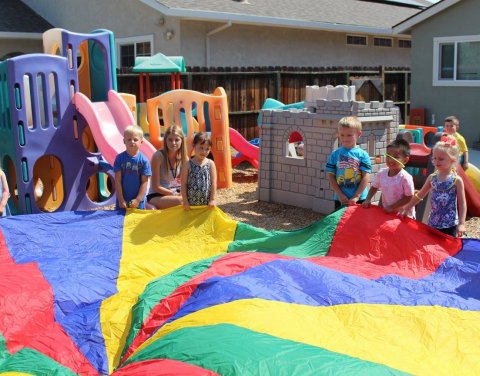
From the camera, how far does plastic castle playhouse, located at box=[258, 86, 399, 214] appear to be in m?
8.84

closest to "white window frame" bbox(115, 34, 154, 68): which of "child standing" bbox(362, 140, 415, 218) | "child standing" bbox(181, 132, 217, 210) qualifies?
"child standing" bbox(181, 132, 217, 210)

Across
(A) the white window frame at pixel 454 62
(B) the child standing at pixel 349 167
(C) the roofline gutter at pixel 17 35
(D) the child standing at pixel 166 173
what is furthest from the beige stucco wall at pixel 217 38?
(B) the child standing at pixel 349 167

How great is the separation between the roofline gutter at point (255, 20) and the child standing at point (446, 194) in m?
11.3

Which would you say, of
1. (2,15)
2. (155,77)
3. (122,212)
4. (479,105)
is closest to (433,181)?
(122,212)

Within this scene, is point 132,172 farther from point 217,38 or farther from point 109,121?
point 217,38

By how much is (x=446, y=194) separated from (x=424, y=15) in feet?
40.2

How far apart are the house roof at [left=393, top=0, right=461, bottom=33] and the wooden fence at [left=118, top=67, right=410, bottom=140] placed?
6.08ft

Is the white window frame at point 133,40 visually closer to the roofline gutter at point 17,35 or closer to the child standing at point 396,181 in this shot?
the roofline gutter at point 17,35

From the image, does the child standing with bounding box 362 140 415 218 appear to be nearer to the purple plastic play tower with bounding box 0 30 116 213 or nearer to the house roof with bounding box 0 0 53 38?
the purple plastic play tower with bounding box 0 30 116 213

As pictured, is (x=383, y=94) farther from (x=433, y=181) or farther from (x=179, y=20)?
(x=433, y=181)

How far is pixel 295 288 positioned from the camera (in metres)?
4.07

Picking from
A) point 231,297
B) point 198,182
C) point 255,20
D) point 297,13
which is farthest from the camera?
point 297,13

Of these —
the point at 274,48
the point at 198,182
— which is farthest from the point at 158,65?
the point at 198,182

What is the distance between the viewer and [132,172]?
269 inches
